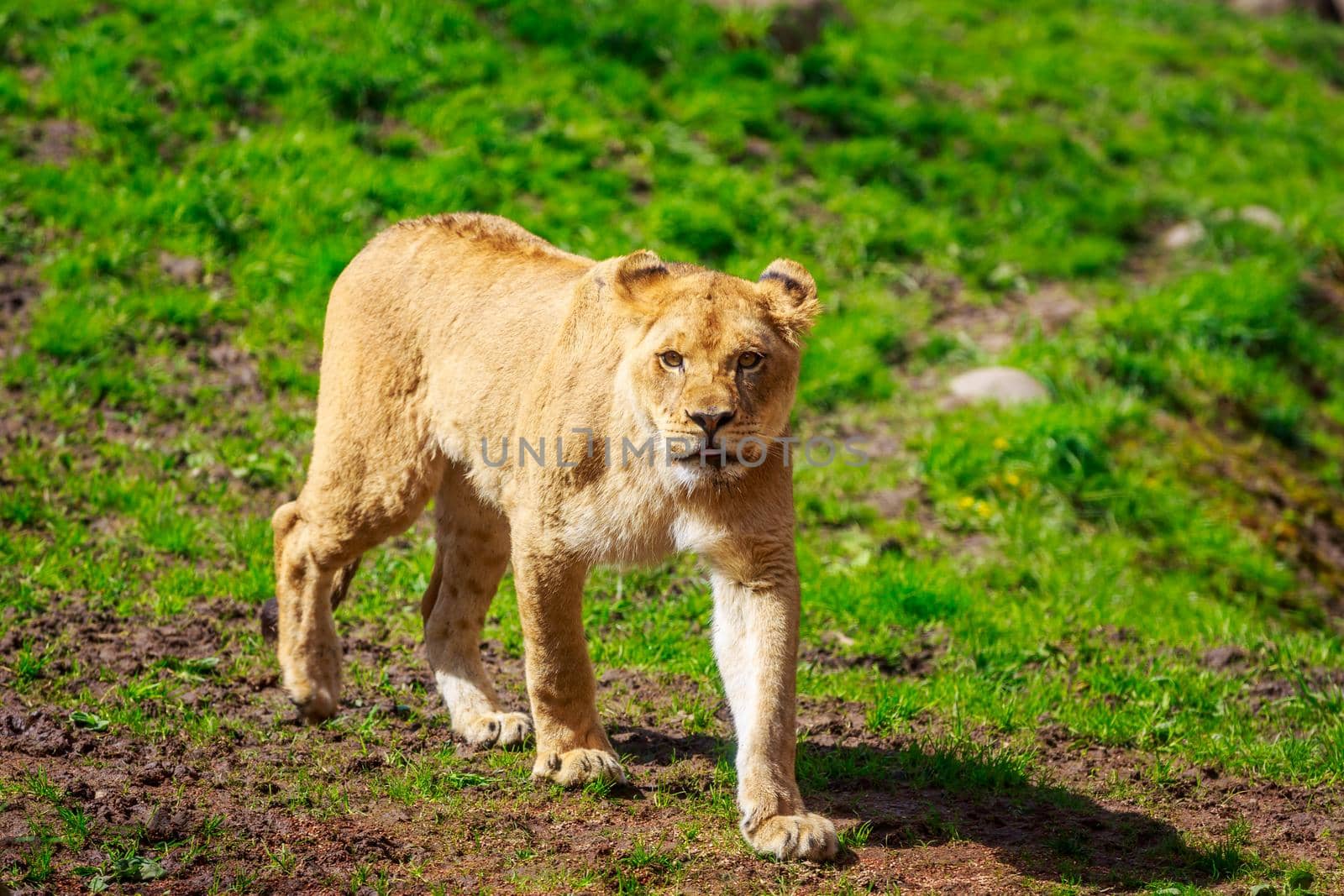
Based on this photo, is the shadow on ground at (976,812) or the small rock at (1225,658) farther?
the small rock at (1225,658)

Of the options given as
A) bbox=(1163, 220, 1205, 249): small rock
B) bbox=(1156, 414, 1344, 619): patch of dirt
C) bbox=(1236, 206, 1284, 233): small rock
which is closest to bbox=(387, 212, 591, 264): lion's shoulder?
bbox=(1156, 414, 1344, 619): patch of dirt

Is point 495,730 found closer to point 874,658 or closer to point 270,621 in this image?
point 270,621

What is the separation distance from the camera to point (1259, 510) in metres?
8.75

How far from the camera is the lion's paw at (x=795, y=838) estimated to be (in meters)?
4.37

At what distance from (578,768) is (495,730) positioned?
76cm

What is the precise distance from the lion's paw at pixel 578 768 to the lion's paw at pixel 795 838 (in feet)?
2.26

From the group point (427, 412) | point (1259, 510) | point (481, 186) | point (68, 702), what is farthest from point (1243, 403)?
point (68, 702)

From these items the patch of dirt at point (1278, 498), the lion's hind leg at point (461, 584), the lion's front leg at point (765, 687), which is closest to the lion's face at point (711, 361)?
the lion's front leg at point (765, 687)

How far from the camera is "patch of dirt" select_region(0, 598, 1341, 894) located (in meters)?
4.36

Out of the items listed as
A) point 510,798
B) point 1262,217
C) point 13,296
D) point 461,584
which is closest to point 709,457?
point 510,798

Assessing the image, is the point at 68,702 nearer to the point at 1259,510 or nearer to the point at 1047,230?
the point at 1259,510

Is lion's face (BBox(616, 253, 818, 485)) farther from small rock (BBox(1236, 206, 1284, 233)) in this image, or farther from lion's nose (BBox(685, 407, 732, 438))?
small rock (BBox(1236, 206, 1284, 233))

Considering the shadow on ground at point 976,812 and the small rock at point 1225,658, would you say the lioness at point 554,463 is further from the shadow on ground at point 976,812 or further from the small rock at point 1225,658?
the small rock at point 1225,658

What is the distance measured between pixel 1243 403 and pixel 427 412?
21.7ft
